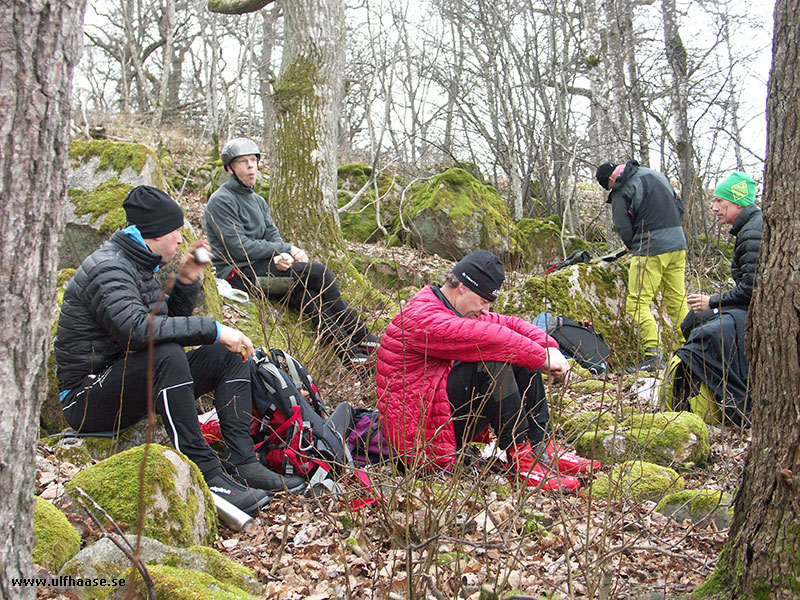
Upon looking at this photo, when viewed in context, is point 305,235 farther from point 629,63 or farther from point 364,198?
point 629,63

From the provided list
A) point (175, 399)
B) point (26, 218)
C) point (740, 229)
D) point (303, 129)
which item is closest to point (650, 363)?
point (740, 229)

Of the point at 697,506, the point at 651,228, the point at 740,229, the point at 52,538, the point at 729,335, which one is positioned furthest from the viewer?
the point at 651,228

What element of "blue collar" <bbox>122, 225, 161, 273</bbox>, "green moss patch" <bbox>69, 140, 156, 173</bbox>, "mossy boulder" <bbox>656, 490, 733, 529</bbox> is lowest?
"mossy boulder" <bbox>656, 490, 733, 529</bbox>

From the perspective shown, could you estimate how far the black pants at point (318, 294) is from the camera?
525cm

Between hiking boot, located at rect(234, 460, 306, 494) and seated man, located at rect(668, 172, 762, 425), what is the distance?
9.16 feet

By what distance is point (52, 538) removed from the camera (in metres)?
2.39

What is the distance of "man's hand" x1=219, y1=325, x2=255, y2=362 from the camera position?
3.51 m

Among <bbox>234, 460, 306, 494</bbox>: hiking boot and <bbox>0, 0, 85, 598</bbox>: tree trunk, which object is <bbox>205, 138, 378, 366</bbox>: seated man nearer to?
<bbox>234, 460, 306, 494</bbox>: hiking boot

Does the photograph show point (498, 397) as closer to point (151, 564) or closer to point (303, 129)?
point (151, 564)

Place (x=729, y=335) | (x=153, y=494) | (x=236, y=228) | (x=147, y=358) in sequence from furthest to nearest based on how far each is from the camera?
(x=236, y=228) → (x=729, y=335) → (x=147, y=358) → (x=153, y=494)

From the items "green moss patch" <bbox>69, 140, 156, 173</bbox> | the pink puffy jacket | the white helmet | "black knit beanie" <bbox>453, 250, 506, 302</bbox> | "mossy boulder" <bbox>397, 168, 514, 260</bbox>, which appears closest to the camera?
the pink puffy jacket

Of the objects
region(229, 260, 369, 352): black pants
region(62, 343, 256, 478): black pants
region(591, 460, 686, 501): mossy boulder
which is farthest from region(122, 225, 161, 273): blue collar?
region(591, 460, 686, 501): mossy boulder

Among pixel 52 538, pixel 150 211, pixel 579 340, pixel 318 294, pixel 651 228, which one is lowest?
pixel 52 538

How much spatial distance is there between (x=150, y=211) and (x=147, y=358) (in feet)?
2.64
